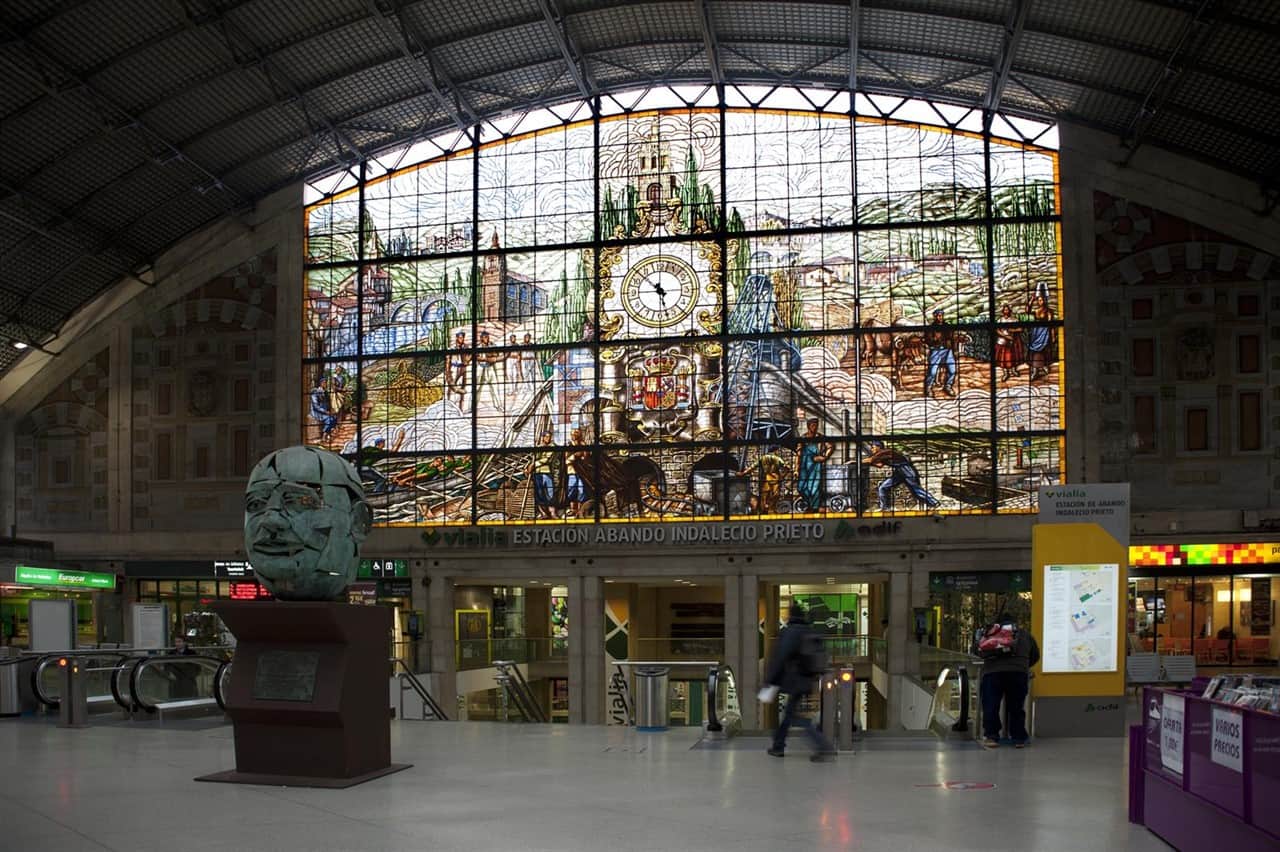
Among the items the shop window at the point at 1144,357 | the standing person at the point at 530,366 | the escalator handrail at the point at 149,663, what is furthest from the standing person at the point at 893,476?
the escalator handrail at the point at 149,663

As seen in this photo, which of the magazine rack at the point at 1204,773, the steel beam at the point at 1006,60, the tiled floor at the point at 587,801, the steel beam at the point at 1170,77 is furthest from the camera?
the steel beam at the point at 1006,60

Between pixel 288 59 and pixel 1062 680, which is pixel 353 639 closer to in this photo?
pixel 1062 680

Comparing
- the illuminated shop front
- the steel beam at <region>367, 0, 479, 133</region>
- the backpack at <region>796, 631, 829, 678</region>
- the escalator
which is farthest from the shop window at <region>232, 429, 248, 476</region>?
the backpack at <region>796, 631, 829, 678</region>

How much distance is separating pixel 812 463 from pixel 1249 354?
10784 millimetres

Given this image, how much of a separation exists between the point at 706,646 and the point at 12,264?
2072cm

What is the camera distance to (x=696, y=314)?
3475 cm

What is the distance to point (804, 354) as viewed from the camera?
3394 centimetres

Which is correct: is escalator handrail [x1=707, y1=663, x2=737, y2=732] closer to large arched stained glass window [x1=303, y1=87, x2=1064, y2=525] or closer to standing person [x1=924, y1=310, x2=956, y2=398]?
large arched stained glass window [x1=303, y1=87, x2=1064, y2=525]

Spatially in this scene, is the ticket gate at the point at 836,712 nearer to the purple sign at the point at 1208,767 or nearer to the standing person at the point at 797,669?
the standing person at the point at 797,669

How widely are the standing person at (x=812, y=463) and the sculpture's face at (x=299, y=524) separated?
22.4 m

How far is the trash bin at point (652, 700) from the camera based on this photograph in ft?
57.5

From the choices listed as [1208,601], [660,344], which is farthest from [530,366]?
[1208,601]

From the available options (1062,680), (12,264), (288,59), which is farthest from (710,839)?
(12,264)

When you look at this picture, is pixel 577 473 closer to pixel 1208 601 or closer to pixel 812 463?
pixel 812 463
